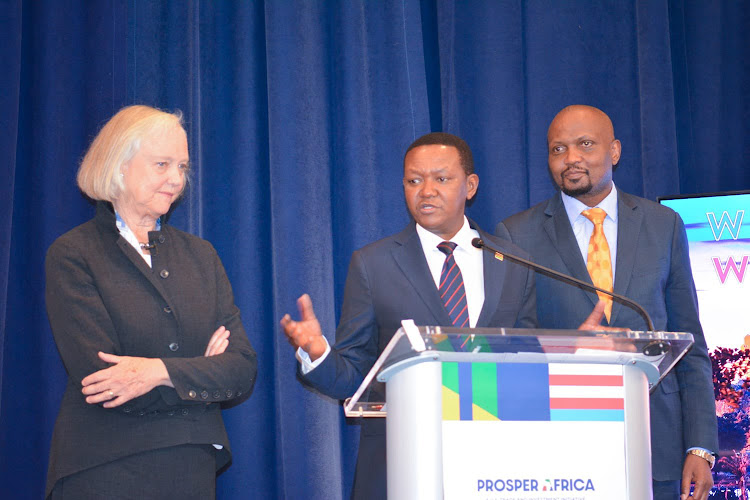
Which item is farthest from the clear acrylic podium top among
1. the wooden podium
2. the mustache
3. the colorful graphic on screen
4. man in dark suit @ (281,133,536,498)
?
the colorful graphic on screen

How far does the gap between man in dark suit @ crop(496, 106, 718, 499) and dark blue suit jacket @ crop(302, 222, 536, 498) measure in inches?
12.2

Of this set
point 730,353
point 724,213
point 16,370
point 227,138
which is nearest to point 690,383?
point 730,353

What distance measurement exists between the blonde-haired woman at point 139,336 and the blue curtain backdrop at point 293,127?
769mm

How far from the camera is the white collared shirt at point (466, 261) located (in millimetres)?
2675

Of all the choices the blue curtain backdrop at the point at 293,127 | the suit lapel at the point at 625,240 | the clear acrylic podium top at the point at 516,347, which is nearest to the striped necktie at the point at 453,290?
the suit lapel at the point at 625,240

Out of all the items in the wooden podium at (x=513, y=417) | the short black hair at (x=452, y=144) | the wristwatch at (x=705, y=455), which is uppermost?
the short black hair at (x=452, y=144)

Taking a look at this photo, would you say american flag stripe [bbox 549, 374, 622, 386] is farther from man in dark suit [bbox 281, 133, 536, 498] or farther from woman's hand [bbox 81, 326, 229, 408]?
woman's hand [bbox 81, 326, 229, 408]

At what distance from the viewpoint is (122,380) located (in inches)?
90.7

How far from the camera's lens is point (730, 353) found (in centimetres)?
363

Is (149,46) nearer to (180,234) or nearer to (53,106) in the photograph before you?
(53,106)

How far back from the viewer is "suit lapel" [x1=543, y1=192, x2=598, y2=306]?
2.97 metres

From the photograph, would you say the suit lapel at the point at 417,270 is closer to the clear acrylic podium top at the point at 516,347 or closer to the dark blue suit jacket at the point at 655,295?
the dark blue suit jacket at the point at 655,295

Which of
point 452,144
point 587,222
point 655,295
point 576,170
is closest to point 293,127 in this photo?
point 452,144

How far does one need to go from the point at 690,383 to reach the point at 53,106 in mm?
2872
